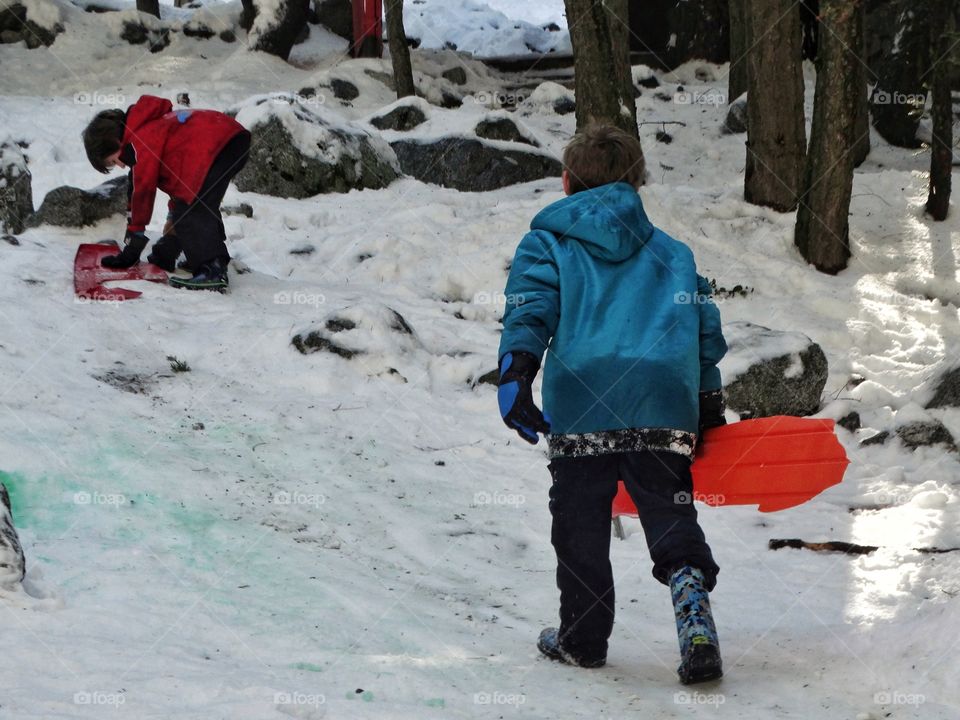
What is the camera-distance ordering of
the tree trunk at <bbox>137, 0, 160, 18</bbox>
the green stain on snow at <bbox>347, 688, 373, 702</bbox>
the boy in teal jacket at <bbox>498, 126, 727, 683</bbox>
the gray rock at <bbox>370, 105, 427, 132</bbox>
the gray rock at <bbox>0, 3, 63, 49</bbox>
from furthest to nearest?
the tree trunk at <bbox>137, 0, 160, 18</bbox>, the gray rock at <bbox>0, 3, 63, 49</bbox>, the gray rock at <bbox>370, 105, 427, 132</bbox>, the boy in teal jacket at <bbox>498, 126, 727, 683</bbox>, the green stain on snow at <bbox>347, 688, 373, 702</bbox>

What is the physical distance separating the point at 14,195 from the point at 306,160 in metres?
2.65

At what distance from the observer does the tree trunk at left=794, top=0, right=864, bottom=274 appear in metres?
8.20

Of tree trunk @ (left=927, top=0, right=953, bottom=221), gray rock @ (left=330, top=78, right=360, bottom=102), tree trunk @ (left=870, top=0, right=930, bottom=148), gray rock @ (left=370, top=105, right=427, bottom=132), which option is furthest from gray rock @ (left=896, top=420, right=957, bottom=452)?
gray rock @ (left=330, top=78, right=360, bottom=102)

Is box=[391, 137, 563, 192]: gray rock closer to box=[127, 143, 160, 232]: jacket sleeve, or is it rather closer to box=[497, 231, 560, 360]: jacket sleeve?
box=[127, 143, 160, 232]: jacket sleeve

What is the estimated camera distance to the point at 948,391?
600 centimetres

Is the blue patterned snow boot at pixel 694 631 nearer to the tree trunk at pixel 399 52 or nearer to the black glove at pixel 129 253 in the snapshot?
the black glove at pixel 129 253

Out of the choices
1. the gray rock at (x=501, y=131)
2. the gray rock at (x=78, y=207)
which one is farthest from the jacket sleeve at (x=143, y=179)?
the gray rock at (x=501, y=131)

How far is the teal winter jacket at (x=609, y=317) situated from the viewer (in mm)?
3020

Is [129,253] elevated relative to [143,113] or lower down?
lower down

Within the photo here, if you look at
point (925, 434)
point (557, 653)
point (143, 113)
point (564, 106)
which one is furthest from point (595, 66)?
point (557, 653)

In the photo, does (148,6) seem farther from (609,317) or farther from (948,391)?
(609,317)

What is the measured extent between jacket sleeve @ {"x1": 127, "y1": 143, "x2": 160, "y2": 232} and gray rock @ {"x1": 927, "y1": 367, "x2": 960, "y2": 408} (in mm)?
4819

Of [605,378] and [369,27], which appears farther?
[369,27]

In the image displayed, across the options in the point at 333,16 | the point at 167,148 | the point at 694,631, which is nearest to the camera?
the point at 694,631
